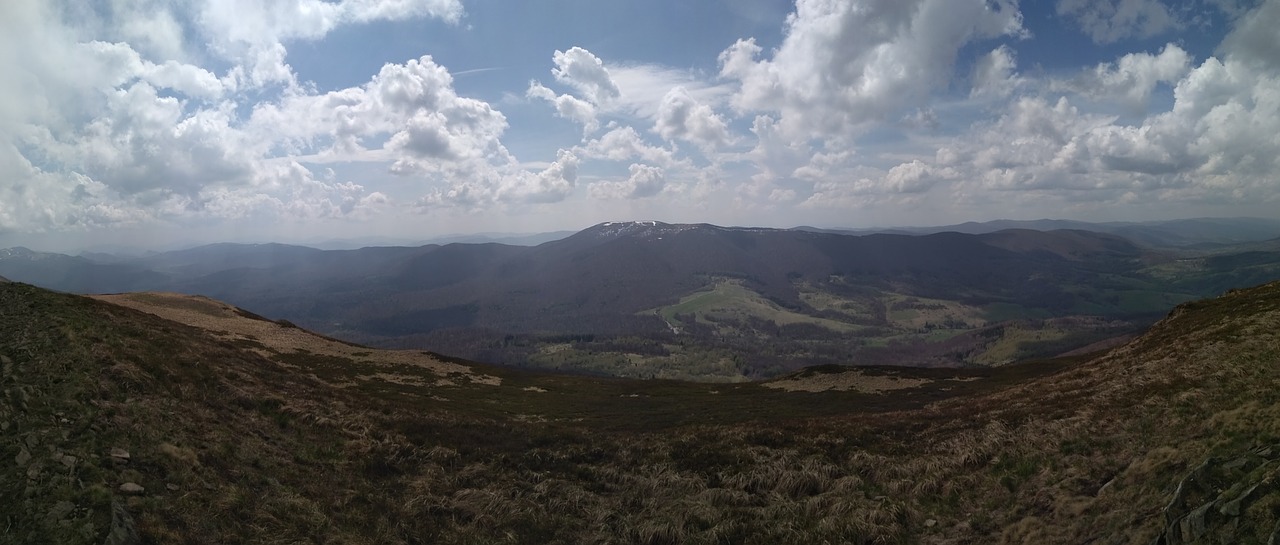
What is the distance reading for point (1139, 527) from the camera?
14328 millimetres

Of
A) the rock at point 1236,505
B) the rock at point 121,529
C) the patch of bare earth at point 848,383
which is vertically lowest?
the patch of bare earth at point 848,383

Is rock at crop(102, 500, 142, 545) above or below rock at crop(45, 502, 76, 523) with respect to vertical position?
below

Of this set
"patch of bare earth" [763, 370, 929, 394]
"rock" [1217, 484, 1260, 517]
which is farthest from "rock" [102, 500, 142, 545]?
"patch of bare earth" [763, 370, 929, 394]

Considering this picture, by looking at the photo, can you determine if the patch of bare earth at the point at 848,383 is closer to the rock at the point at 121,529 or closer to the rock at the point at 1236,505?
the rock at the point at 1236,505

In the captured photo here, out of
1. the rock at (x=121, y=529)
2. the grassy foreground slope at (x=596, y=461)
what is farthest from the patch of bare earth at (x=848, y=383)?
→ the rock at (x=121, y=529)

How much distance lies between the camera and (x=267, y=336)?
6775 centimetres

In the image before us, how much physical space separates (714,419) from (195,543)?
117ft

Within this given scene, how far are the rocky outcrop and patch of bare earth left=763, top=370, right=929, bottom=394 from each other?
49.0m

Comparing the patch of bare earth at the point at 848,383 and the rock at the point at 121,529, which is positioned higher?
the rock at the point at 121,529

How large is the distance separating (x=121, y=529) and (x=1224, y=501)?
28.0 metres

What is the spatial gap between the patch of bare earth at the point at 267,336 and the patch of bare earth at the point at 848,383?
1554 inches

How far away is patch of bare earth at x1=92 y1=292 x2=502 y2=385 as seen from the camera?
207 feet

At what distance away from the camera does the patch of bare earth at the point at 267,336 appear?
63219 millimetres

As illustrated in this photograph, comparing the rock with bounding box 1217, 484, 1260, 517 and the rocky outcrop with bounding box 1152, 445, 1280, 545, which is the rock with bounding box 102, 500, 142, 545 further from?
the rock with bounding box 1217, 484, 1260, 517
